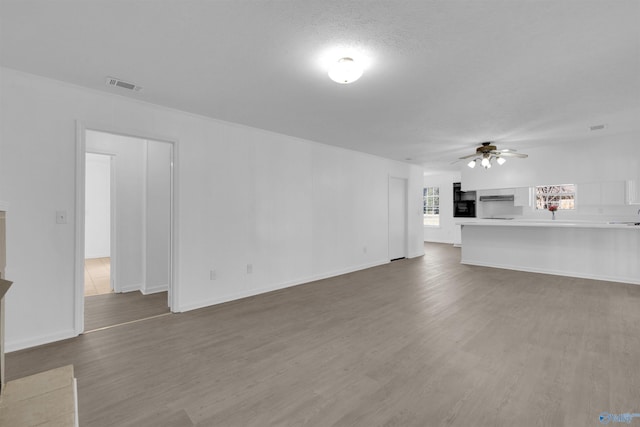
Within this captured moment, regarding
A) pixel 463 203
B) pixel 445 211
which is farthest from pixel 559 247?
pixel 445 211

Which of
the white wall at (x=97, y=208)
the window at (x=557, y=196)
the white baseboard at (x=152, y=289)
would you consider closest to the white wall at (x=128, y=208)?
the white baseboard at (x=152, y=289)

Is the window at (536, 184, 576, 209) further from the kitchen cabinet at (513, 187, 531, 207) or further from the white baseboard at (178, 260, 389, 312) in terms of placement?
the white baseboard at (178, 260, 389, 312)

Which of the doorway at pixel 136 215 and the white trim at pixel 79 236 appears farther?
the doorway at pixel 136 215

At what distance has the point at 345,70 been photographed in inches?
95.4

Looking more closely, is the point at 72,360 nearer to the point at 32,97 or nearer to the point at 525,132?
the point at 32,97

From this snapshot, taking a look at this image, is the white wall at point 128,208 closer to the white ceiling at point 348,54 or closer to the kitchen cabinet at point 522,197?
the white ceiling at point 348,54

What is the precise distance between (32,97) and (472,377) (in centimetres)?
461

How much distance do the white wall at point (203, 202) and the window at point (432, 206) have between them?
5.01 meters

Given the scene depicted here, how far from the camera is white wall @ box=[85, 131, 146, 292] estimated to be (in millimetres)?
4703

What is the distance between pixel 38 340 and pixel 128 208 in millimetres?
2448

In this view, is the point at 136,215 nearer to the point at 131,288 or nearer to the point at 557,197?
the point at 131,288

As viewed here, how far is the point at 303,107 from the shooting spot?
11.9ft

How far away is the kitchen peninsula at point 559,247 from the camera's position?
515 cm

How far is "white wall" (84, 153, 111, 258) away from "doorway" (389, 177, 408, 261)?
7.59m
